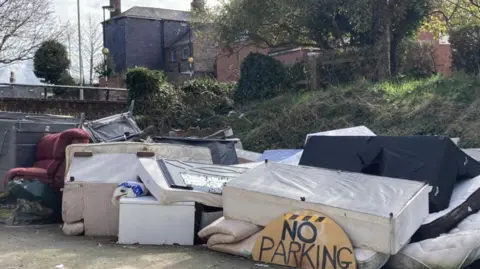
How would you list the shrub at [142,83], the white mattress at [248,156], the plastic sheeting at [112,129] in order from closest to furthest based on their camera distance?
1. the white mattress at [248,156]
2. the plastic sheeting at [112,129]
3. the shrub at [142,83]

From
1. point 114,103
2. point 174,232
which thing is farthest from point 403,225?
point 114,103

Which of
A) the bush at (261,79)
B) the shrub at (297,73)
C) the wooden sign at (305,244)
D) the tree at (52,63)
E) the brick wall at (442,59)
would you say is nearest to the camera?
the wooden sign at (305,244)

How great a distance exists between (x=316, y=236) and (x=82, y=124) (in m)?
7.34

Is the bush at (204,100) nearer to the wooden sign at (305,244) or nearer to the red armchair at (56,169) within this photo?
the red armchair at (56,169)

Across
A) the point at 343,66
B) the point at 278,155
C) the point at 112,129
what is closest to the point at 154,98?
the point at 112,129

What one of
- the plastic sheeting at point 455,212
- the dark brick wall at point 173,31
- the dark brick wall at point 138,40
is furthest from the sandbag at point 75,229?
the dark brick wall at point 173,31

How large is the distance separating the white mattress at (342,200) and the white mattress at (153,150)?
97.6 inches

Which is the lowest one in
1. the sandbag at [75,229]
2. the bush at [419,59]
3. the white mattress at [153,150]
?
the sandbag at [75,229]

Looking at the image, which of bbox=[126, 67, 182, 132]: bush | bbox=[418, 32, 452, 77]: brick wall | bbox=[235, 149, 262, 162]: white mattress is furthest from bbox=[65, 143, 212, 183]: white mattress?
bbox=[418, 32, 452, 77]: brick wall

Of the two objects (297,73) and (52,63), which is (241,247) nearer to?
(297,73)

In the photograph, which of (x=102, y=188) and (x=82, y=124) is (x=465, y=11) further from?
(x=102, y=188)

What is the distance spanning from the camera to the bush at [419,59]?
1670cm

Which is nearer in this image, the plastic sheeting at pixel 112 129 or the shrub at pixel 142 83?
the plastic sheeting at pixel 112 129

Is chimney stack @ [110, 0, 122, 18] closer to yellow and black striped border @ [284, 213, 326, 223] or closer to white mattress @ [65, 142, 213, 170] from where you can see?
white mattress @ [65, 142, 213, 170]
